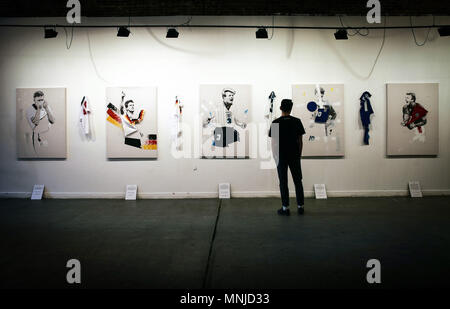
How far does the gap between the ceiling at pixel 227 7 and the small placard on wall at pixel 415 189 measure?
3.22 m

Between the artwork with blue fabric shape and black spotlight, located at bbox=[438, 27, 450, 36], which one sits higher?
black spotlight, located at bbox=[438, 27, 450, 36]

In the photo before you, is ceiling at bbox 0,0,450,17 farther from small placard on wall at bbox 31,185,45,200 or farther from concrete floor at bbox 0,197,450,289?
concrete floor at bbox 0,197,450,289

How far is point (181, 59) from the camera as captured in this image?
536cm

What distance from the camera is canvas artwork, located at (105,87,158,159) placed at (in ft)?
17.5

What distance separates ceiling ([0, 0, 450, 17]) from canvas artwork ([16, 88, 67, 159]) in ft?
5.26

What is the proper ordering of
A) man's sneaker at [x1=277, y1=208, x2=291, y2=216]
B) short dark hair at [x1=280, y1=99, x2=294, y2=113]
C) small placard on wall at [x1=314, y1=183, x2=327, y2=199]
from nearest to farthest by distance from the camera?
short dark hair at [x1=280, y1=99, x2=294, y2=113]
man's sneaker at [x1=277, y1=208, x2=291, y2=216]
small placard on wall at [x1=314, y1=183, x2=327, y2=199]

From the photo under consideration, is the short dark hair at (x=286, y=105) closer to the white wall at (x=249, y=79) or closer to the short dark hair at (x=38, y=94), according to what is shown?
the white wall at (x=249, y=79)

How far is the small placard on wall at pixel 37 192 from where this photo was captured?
530cm

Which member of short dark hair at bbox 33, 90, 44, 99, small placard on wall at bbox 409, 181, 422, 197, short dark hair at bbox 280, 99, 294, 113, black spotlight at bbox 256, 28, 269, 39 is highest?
black spotlight at bbox 256, 28, 269, 39

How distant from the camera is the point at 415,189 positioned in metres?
5.30

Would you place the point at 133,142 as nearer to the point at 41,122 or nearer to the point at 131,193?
the point at 131,193

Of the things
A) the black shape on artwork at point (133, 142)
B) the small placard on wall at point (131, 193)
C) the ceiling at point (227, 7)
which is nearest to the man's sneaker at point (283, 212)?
the small placard on wall at point (131, 193)

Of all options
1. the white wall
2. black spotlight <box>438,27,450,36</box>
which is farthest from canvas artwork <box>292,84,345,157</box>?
black spotlight <box>438,27,450,36</box>
